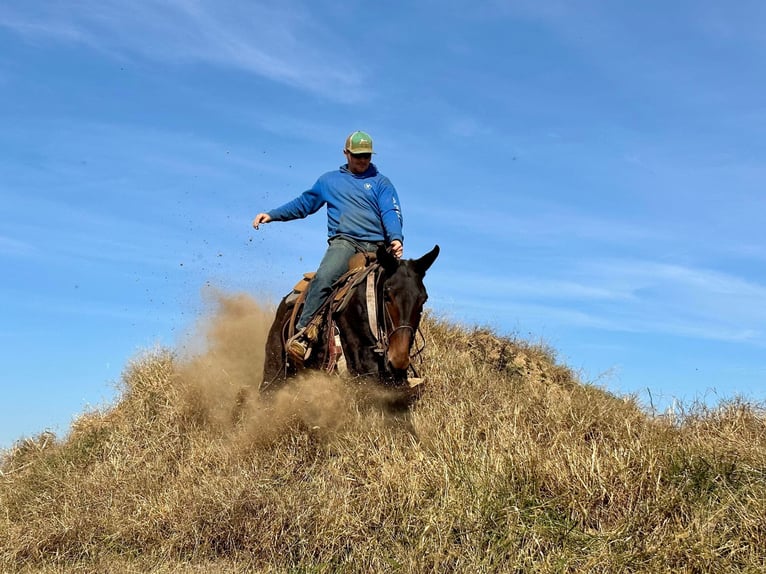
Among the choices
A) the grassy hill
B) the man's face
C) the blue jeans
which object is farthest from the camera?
the man's face

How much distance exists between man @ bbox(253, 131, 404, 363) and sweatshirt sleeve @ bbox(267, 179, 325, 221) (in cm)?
6

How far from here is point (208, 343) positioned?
39.4 ft

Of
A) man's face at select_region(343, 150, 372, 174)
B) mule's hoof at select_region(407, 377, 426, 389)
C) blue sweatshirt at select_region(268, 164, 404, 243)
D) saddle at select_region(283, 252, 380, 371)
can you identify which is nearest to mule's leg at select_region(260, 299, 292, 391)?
saddle at select_region(283, 252, 380, 371)

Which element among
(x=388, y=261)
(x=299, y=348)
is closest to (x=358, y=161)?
(x=388, y=261)

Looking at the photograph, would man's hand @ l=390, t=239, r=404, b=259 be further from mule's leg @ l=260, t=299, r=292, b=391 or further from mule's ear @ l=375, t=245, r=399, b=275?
mule's leg @ l=260, t=299, r=292, b=391

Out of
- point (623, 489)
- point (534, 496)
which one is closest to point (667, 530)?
point (623, 489)

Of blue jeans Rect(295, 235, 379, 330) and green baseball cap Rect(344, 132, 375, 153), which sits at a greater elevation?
green baseball cap Rect(344, 132, 375, 153)

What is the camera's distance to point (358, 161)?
9.15 metres

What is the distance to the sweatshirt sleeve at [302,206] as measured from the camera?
31.5 feet

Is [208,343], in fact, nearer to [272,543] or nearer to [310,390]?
[310,390]

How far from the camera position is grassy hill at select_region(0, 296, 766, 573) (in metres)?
5.53

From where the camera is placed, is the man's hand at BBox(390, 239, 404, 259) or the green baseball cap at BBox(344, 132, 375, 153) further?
the green baseball cap at BBox(344, 132, 375, 153)

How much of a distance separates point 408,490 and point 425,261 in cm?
254

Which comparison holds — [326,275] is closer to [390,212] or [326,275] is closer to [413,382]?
[390,212]
